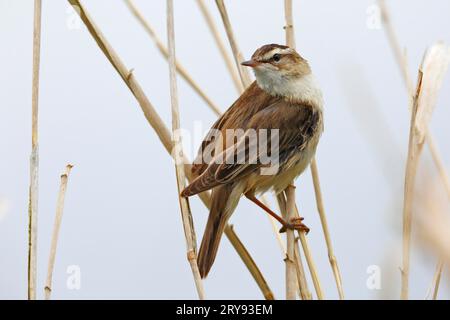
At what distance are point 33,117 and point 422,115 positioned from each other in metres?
1.47

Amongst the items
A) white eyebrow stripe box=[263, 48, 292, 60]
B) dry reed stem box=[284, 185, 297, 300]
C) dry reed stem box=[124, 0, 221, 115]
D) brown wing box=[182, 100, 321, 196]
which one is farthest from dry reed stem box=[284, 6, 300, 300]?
dry reed stem box=[124, 0, 221, 115]

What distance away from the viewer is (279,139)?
9.35ft

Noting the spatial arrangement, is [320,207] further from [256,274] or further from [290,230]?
[256,274]

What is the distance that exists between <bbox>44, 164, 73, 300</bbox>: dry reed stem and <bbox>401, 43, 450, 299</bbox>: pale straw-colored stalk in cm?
133

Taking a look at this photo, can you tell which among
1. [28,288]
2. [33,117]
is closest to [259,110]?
[33,117]

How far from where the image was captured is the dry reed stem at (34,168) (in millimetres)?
2158

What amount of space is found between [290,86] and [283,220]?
780 millimetres

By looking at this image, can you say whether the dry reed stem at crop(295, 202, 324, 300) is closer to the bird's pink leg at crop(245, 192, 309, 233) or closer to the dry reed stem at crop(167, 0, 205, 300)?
the bird's pink leg at crop(245, 192, 309, 233)

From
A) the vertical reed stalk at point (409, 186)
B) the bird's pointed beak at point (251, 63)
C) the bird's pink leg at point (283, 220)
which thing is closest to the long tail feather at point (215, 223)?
the bird's pink leg at point (283, 220)

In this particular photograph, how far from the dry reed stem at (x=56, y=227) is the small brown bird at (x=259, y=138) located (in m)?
0.61

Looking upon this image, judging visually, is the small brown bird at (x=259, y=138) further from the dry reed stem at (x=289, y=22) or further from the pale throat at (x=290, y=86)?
the dry reed stem at (x=289, y=22)

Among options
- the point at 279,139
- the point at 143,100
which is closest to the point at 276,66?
the point at 279,139
